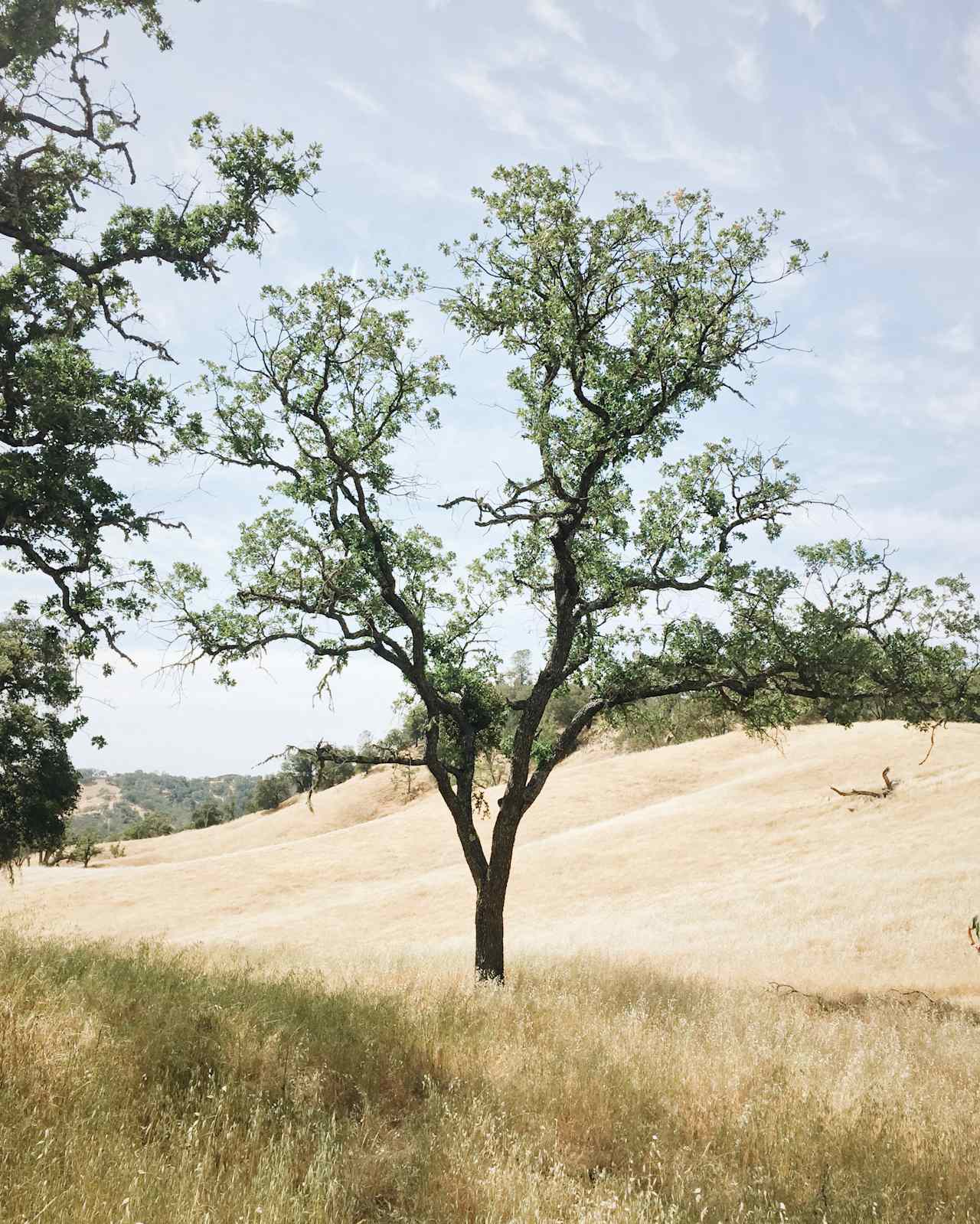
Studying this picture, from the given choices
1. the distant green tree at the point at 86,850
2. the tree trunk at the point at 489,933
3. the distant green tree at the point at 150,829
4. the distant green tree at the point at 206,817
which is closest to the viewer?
the tree trunk at the point at 489,933

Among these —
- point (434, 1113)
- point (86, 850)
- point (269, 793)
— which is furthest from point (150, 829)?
point (434, 1113)

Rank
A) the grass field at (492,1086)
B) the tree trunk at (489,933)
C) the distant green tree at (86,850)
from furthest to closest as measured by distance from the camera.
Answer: the distant green tree at (86,850) < the tree trunk at (489,933) < the grass field at (492,1086)

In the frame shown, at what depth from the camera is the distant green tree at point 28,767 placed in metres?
19.5

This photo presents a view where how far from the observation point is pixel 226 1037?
6.23 metres

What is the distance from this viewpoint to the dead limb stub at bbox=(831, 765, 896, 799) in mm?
40000

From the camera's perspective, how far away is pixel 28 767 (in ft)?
82.6

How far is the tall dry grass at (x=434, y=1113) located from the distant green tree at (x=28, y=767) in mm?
12701

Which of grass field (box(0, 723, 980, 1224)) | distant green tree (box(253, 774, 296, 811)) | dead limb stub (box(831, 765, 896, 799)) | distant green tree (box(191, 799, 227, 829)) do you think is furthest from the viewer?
distant green tree (box(191, 799, 227, 829))

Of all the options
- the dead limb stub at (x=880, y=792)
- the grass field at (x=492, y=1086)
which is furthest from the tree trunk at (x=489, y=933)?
the dead limb stub at (x=880, y=792)

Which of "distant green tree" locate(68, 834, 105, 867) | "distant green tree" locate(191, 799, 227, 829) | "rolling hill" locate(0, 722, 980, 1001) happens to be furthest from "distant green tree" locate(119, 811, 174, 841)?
"rolling hill" locate(0, 722, 980, 1001)

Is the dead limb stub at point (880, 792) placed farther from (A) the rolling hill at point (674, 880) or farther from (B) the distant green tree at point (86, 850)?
(B) the distant green tree at point (86, 850)

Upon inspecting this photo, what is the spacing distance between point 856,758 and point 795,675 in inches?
1604

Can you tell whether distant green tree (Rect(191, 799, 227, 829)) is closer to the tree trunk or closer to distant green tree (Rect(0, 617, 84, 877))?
distant green tree (Rect(0, 617, 84, 877))

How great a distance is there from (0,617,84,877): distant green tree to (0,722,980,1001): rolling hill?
3.62 meters
